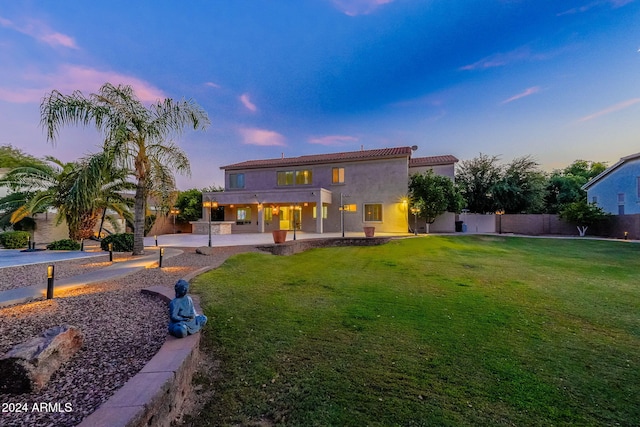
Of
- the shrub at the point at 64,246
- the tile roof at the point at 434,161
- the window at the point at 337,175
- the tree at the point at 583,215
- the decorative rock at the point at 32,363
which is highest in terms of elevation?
the tile roof at the point at 434,161

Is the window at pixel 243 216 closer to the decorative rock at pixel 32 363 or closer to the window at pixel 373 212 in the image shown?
the window at pixel 373 212

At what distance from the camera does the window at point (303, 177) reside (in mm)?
23891

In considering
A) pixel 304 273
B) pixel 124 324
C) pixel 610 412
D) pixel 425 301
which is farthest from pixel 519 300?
pixel 124 324

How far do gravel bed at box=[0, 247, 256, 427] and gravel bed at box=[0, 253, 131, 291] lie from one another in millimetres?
1718

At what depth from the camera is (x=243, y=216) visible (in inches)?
970

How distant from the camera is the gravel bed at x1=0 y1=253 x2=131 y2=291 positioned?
21.1 ft

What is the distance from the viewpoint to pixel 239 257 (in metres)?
10.8

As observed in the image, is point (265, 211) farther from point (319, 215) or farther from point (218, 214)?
point (319, 215)

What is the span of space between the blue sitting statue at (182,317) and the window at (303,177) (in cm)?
2057

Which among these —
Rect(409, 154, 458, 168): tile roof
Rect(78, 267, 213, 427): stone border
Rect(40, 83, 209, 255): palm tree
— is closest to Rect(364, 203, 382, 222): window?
Rect(409, 154, 458, 168): tile roof

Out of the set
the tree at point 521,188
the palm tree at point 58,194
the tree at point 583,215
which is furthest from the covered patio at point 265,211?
the tree at point 583,215

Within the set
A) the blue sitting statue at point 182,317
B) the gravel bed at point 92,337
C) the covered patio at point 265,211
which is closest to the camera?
the gravel bed at point 92,337

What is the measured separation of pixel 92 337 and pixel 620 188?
106 ft

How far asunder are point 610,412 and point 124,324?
5815 millimetres
